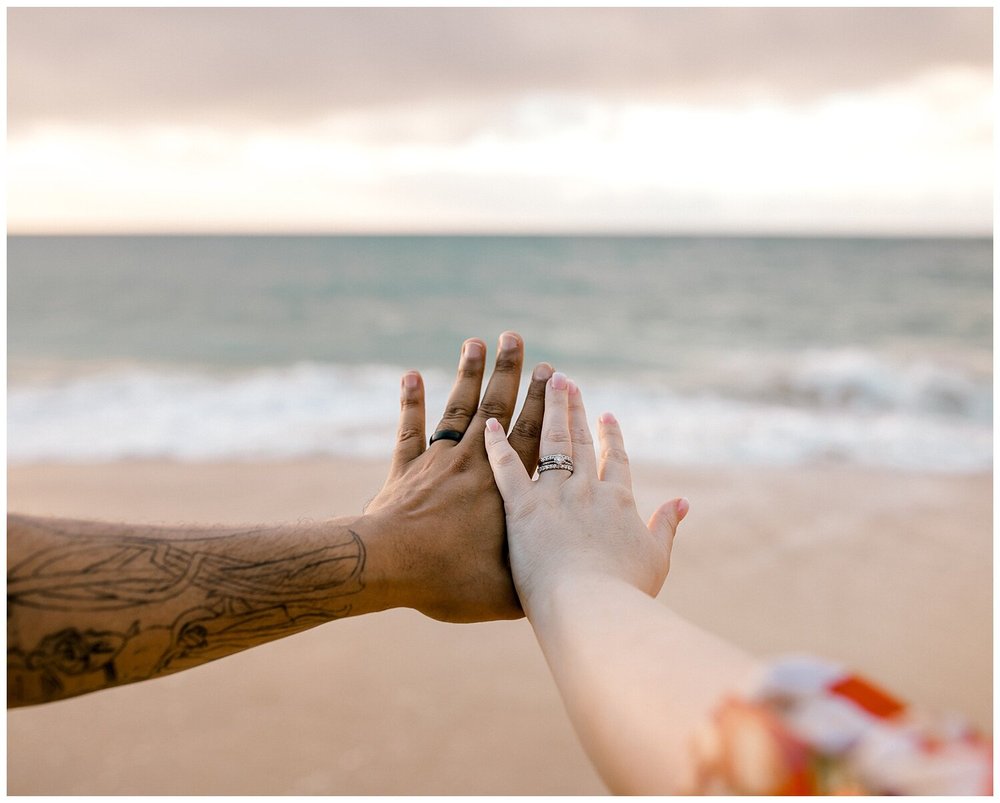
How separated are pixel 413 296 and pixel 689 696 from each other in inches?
772

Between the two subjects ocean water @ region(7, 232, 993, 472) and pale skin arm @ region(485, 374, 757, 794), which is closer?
pale skin arm @ region(485, 374, 757, 794)

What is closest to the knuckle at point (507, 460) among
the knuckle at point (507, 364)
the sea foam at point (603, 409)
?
the knuckle at point (507, 364)

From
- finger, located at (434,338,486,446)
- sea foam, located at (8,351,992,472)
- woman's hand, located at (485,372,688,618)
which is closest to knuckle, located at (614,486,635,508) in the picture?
woman's hand, located at (485,372,688,618)

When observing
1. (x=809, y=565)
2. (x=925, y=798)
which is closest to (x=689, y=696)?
(x=925, y=798)

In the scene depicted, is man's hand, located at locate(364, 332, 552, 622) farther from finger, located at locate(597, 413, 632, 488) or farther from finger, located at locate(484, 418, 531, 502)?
finger, located at locate(597, 413, 632, 488)

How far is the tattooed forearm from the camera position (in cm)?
142

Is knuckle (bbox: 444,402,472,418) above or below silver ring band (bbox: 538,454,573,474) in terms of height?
above

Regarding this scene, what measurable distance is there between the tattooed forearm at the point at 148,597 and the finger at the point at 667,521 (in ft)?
2.46

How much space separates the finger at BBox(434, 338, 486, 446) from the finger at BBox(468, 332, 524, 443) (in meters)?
0.04

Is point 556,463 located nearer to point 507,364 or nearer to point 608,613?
point 507,364

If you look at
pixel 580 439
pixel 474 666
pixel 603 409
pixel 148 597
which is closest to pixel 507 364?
pixel 580 439

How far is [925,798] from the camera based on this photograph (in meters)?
0.80

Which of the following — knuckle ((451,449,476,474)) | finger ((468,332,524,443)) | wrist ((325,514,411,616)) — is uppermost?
finger ((468,332,524,443))

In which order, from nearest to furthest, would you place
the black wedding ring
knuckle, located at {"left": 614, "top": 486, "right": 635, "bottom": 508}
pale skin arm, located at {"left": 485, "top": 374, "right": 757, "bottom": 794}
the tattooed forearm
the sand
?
pale skin arm, located at {"left": 485, "top": 374, "right": 757, "bottom": 794}, the tattooed forearm, knuckle, located at {"left": 614, "top": 486, "right": 635, "bottom": 508}, the black wedding ring, the sand
